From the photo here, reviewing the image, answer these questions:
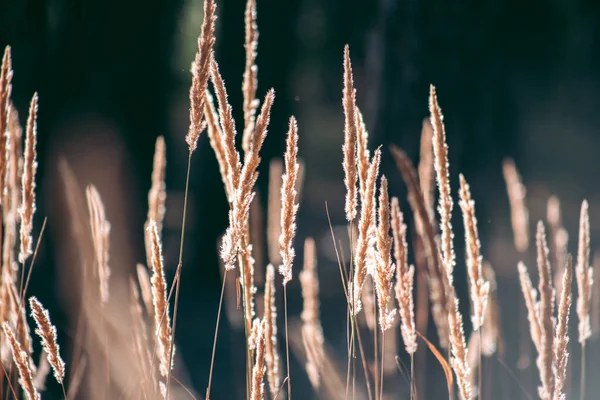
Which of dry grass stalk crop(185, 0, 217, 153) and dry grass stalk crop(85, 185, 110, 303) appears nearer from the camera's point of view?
dry grass stalk crop(185, 0, 217, 153)

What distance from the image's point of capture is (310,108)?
1533 millimetres

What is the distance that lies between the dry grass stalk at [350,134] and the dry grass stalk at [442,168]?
88 mm

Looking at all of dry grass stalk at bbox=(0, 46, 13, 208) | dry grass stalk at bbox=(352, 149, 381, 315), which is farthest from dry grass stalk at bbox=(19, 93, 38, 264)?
dry grass stalk at bbox=(352, 149, 381, 315)

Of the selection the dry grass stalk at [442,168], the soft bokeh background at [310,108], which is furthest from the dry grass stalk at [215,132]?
the soft bokeh background at [310,108]

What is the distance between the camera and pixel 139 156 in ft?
5.29

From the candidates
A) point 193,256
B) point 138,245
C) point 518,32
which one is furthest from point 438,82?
point 138,245

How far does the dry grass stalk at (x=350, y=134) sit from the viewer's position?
0.51 meters

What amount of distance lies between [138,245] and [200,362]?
0.48m

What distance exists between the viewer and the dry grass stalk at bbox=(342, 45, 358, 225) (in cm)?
51

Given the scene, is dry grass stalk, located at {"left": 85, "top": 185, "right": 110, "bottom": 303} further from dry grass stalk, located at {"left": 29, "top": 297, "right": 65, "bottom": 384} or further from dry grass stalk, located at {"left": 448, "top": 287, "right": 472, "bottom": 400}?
dry grass stalk, located at {"left": 448, "top": 287, "right": 472, "bottom": 400}

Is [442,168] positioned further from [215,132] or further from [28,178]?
[28,178]

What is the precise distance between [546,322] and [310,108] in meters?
1.10

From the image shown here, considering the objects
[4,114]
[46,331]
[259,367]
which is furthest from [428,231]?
[4,114]

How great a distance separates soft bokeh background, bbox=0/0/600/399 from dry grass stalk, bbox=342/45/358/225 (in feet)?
3.07
